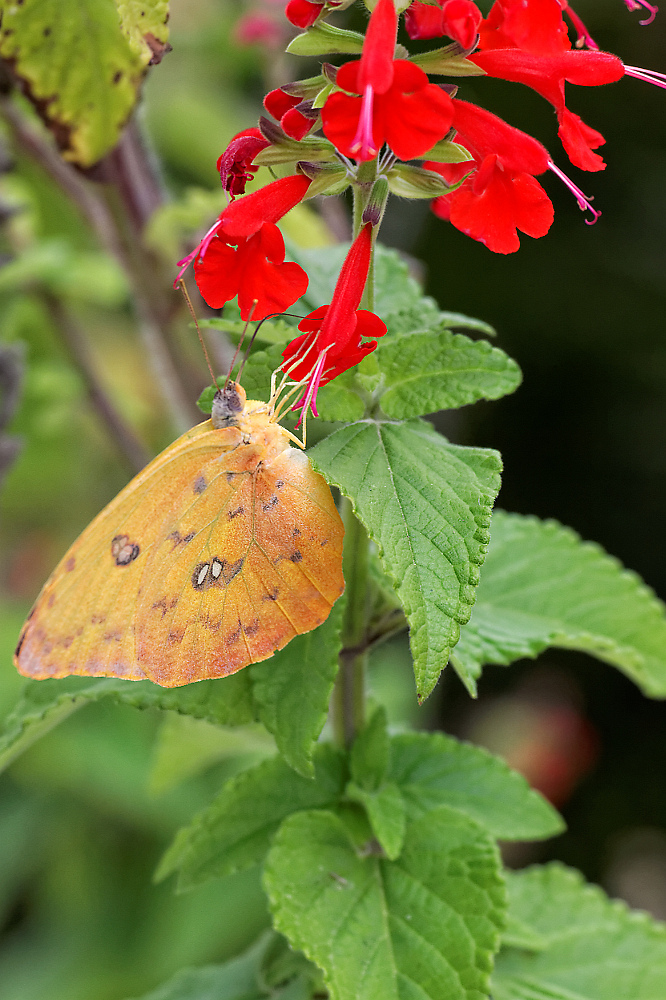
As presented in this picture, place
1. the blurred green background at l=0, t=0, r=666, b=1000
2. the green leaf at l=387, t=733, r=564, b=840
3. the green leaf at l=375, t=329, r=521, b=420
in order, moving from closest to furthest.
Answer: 1. the green leaf at l=375, t=329, r=521, b=420
2. the green leaf at l=387, t=733, r=564, b=840
3. the blurred green background at l=0, t=0, r=666, b=1000

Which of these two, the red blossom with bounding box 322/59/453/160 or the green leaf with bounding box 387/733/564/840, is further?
the green leaf with bounding box 387/733/564/840

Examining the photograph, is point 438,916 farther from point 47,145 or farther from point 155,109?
point 155,109

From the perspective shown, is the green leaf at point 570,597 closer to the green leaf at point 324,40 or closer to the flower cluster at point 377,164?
the flower cluster at point 377,164

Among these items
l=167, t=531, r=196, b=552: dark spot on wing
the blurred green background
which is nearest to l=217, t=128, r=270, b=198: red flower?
l=167, t=531, r=196, b=552: dark spot on wing

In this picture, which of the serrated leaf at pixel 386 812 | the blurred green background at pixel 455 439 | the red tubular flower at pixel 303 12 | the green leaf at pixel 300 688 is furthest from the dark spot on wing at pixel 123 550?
the blurred green background at pixel 455 439

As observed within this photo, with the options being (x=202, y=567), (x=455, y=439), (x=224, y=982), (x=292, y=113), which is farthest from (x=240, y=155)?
(x=455, y=439)

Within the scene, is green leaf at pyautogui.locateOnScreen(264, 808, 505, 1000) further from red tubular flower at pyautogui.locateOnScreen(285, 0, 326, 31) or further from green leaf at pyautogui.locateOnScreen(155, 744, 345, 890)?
red tubular flower at pyautogui.locateOnScreen(285, 0, 326, 31)
